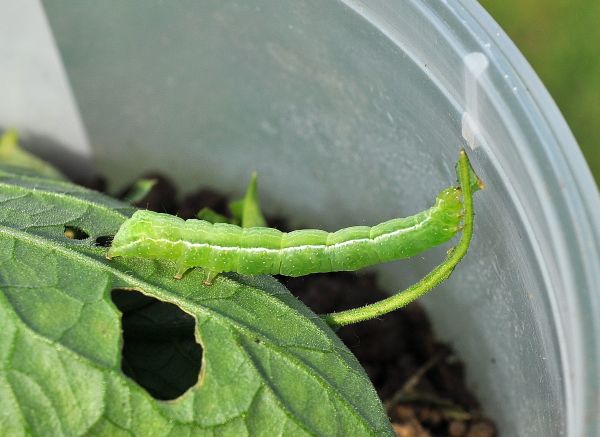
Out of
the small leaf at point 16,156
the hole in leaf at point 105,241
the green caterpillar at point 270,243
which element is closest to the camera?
the green caterpillar at point 270,243

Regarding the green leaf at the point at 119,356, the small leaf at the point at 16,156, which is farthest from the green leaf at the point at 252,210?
the small leaf at the point at 16,156

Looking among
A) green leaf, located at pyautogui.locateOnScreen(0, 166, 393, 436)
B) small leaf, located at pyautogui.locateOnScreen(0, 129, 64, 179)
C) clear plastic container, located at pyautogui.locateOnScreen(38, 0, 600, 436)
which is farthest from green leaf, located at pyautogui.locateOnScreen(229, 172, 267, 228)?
small leaf, located at pyautogui.locateOnScreen(0, 129, 64, 179)

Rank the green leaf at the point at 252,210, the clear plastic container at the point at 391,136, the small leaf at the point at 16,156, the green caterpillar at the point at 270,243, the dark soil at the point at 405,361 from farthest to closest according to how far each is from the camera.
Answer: the small leaf at the point at 16,156 → the dark soil at the point at 405,361 → the green leaf at the point at 252,210 → the green caterpillar at the point at 270,243 → the clear plastic container at the point at 391,136

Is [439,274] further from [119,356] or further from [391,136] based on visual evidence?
[119,356]

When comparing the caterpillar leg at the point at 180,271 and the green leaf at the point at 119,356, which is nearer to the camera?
the green leaf at the point at 119,356

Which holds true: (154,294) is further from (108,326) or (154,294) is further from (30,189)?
(30,189)

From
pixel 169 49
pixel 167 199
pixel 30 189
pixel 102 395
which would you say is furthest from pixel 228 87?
pixel 102 395

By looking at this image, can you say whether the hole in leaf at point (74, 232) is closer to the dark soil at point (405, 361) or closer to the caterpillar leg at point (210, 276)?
the caterpillar leg at point (210, 276)

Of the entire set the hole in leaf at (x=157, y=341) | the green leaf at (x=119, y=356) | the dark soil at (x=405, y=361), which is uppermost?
the green leaf at (x=119, y=356)
